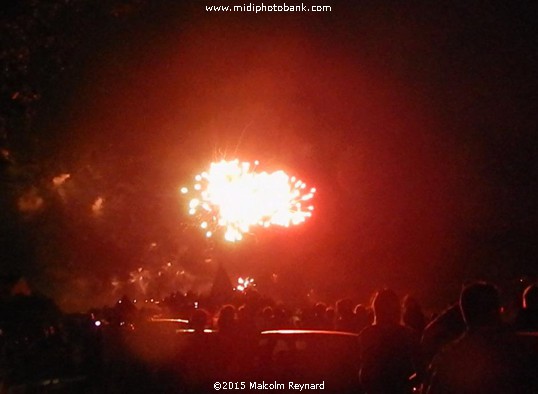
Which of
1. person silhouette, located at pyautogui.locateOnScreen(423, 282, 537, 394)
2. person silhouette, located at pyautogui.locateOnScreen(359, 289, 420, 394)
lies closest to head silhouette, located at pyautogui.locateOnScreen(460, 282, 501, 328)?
person silhouette, located at pyautogui.locateOnScreen(423, 282, 537, 394)

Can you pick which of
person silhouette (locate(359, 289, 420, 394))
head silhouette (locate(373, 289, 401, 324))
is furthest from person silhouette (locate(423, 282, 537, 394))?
head silhouette (locate(373, 289, 401, 324))

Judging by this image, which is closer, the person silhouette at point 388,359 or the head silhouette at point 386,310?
the person silhouette at point 388,359

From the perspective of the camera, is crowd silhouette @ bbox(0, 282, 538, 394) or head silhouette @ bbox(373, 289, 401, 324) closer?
crowd silhouette @ bbox(0, 282, 538, 394)

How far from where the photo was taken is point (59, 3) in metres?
14.6

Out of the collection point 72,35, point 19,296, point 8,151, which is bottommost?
point 19,296

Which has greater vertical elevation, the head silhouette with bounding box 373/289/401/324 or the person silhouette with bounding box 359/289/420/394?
the head silhouette with bounding box 373/289/401/324

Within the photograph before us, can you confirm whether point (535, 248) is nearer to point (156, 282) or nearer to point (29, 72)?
point (29, 72)

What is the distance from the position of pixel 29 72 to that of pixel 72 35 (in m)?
0.90

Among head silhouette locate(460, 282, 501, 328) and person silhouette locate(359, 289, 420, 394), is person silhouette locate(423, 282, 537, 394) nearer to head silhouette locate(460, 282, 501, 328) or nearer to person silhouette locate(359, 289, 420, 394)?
head silhouette locate(460, 282, 501, 328)

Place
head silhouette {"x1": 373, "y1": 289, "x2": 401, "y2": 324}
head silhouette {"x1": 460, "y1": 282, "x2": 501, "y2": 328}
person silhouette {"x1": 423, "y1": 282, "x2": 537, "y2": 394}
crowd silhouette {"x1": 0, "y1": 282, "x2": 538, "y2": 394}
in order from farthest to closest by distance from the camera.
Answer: head silhouette {"x1": 373, "y1": 289, "x2": 401, "y2": 324} < head silhouette {"x1": 460, "y1": 282, "x2": 501, "y2": 328} < crowd silhouette {"x1": 0, "y1": 282, "x2": 538, "y2": 394} < person silhouette {"x1": 423, "y1": 282, "x2": 537, "y2": 394}

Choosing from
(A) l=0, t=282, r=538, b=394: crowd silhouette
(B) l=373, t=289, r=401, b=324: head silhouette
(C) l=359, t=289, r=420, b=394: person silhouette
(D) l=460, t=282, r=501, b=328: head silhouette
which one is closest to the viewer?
(A) l=0, t=282, r=538, b=394: crowd silhouette

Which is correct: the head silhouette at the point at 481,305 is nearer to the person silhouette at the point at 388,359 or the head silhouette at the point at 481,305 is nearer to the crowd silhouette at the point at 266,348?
the crowd silhouette at the point at 266,348

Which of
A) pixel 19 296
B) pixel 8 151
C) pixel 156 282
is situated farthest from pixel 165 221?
pixel 8 151

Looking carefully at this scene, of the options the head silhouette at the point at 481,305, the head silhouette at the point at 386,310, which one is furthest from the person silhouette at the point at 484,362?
the head silhouette at the point at 386,310
